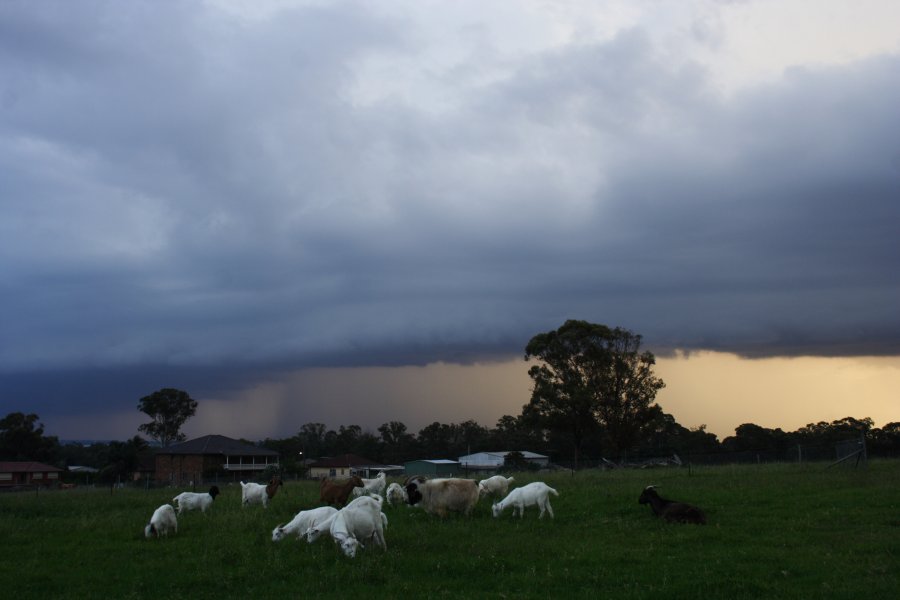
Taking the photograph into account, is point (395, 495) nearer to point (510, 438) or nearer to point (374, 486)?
point (374, 486)

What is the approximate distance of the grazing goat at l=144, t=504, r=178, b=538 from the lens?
63.6 feet

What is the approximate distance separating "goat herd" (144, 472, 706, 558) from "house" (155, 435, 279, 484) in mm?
52340

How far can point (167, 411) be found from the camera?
122 m

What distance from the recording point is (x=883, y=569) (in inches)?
492

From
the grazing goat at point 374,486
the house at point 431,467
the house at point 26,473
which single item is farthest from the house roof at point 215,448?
the grazing goat at point 374,486

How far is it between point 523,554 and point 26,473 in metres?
93.7

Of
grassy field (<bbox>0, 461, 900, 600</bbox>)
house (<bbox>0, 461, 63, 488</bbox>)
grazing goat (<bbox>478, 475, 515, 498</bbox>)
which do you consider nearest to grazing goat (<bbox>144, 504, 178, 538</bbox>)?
grassy field (<bbox>0, 461, 900, 600</bbox>)

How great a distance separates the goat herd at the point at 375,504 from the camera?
15883mm

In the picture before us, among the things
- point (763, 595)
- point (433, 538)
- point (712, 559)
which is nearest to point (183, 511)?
point (433, 538)

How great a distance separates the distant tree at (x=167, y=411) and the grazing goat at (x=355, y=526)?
374ft

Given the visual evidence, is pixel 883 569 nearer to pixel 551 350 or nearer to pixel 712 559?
pixel 712 559

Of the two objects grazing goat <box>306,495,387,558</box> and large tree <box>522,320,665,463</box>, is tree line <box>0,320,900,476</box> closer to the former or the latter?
large tree <box>522,320,665,463</box>

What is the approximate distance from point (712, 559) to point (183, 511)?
17.7 m

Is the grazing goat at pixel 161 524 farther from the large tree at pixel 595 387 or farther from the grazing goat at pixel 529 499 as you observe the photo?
the large tree at pixel 595 387
